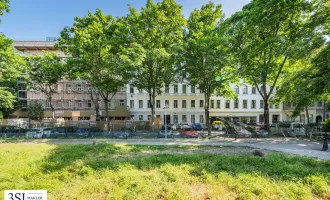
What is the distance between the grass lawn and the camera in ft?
16.2

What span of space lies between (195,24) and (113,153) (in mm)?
16850

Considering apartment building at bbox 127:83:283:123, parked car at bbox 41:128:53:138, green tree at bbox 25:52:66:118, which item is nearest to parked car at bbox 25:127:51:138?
parked car at bbox 41:128:53:138

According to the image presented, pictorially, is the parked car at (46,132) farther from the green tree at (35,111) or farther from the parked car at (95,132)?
the green tree at (35,111)

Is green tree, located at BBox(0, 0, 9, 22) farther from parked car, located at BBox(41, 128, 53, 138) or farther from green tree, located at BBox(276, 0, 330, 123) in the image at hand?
green tree, located at BBox(276, 0, 330, 123)

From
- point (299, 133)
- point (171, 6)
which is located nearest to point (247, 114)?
point (299, 133)

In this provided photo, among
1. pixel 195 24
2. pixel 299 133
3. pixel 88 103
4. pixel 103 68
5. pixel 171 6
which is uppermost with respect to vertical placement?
pixel 171 6

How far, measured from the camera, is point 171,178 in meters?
5.84

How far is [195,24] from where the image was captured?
1995 centimetres

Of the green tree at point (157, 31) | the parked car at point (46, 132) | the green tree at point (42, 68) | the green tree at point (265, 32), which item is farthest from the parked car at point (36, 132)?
the green tree at point (265, 32)

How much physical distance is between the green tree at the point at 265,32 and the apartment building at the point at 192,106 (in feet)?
64.7

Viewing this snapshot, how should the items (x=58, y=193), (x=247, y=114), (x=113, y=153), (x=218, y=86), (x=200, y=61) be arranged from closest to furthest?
(x=58, y=193) < (x=113, y=153) < (x=200, y=61) < (x=218, y=86) < (x=247, y=114)

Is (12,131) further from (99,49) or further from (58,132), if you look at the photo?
(99,49)

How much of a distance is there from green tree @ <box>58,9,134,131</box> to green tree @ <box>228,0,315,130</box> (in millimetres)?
11093

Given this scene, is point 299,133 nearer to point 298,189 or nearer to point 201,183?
point 298,189
